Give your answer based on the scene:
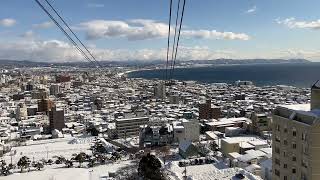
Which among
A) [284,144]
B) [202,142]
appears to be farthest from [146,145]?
[284,144]

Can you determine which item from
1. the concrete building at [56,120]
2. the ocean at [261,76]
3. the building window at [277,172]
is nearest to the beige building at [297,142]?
the building window at [277,172]

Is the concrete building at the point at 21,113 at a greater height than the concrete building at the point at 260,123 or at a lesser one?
lesser

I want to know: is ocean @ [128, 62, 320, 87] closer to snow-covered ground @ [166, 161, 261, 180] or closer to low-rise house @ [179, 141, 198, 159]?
low-rise house @ [179, 141, 198, 159]

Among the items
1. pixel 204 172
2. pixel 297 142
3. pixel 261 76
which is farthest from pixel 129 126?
pixel 261 76

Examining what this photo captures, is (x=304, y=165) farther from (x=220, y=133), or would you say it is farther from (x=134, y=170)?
(x=220, y=133)

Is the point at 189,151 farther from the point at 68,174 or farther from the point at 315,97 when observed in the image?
the point at 315,97

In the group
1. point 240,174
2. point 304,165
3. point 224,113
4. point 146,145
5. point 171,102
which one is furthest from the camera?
point 171,102

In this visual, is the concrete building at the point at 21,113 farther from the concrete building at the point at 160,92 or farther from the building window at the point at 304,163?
the building window at the point at 304,163
